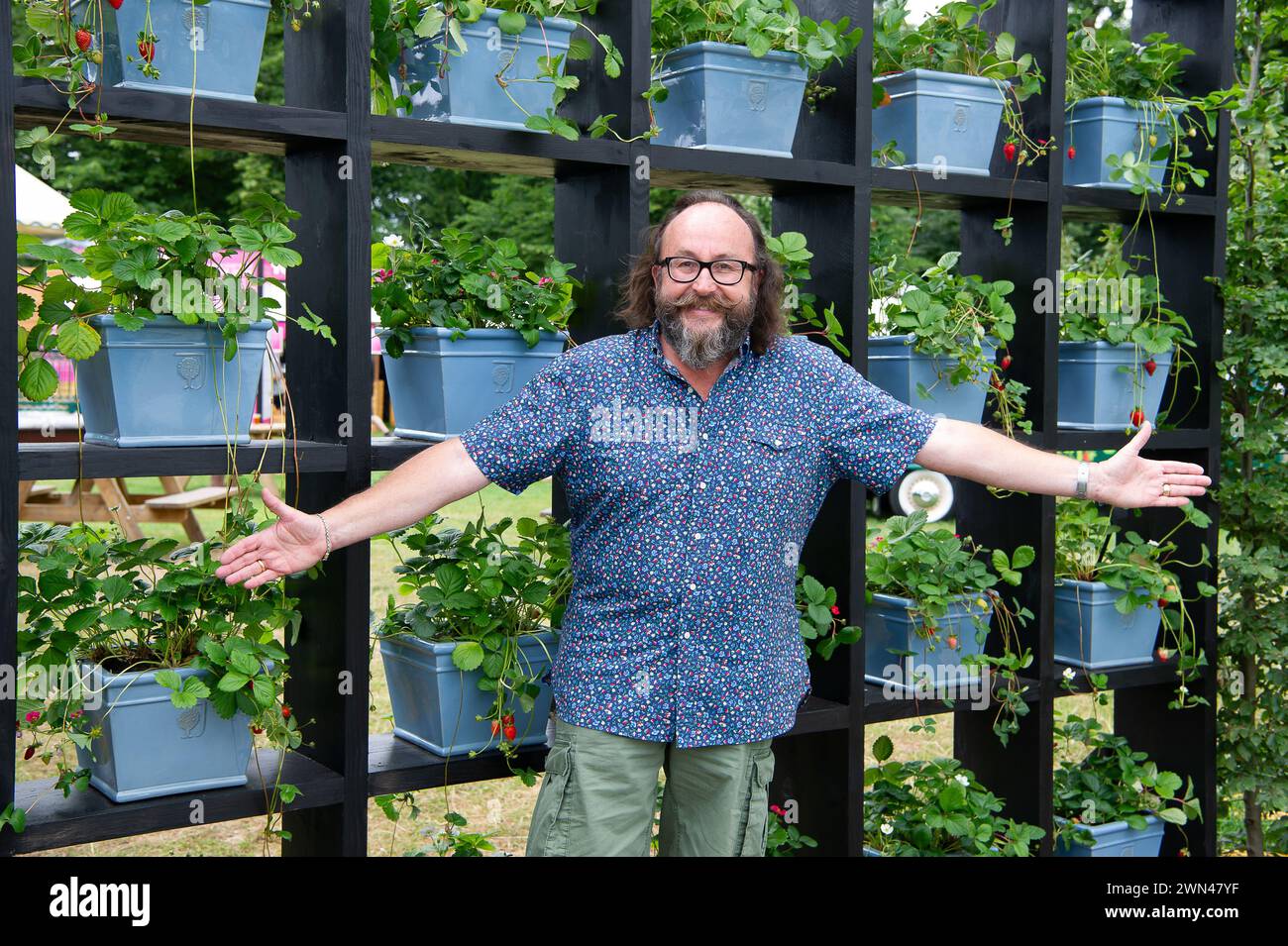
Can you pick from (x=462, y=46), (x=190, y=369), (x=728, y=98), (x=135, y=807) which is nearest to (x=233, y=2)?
(x=462, y=46)

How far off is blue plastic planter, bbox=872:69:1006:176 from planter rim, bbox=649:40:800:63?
1.31 ft

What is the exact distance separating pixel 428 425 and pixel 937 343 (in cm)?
115

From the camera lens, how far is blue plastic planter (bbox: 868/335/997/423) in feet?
9.76

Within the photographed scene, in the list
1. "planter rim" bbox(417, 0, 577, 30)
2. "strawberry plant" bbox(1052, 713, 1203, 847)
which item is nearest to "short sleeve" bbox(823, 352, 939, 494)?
"planter rim" bbox(417, 0, 577, 30)

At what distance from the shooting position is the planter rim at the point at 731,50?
2.62 meters

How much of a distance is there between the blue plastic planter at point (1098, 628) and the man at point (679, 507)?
1.07 meters

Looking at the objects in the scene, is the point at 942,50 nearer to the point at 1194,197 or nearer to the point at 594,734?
the point at 1194,197

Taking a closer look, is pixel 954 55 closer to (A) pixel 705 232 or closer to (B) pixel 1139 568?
(A) pixel 705 232

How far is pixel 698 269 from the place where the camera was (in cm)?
220

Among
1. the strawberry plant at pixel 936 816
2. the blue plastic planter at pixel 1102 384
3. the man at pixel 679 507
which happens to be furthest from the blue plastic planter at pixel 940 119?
the strawberry plant at pixel 936 816

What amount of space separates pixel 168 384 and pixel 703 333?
88cm

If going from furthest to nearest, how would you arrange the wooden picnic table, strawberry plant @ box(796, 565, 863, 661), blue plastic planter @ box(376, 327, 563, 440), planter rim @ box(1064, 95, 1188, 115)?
the wooden picnic table → planter rim @ box(1064, 95, 1188, 115) → strawberry plant @ box(796, 565, 863, 661) → blue plastic planter @ box(376, 327, 563, 440)

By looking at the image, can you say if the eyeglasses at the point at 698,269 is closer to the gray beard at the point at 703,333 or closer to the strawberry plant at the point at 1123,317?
the gray beard at the point at 703,333

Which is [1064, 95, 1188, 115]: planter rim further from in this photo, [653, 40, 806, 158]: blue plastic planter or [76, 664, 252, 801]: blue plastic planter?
[76, 664, 252, 801]: blue plastic planter
